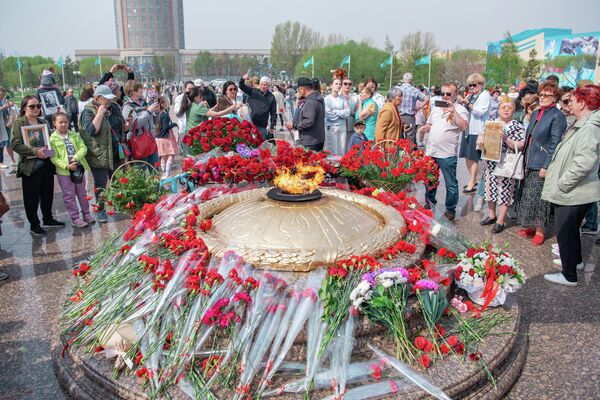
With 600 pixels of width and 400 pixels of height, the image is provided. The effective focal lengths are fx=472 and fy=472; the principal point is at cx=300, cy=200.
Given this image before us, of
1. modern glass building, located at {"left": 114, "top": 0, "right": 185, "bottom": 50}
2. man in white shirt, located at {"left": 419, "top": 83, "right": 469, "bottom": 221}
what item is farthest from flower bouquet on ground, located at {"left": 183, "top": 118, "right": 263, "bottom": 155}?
modern glass building, located at {"left": 114, "top": 0, "right": 185, "bottom": 50}

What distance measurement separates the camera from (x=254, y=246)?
3.58 metres

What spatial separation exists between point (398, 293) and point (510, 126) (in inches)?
156

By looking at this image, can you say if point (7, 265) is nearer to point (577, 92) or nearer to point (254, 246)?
point (254, 246)

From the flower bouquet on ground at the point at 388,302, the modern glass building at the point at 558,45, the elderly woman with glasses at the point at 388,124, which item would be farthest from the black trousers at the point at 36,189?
the modern glass building at the point at 558,45

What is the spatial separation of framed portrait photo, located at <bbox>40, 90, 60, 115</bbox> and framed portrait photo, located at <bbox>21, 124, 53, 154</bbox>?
4.57m

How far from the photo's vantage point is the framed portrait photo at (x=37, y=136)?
5.82 m

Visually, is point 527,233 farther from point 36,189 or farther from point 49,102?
point 49,102

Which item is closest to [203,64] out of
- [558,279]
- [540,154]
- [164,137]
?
[164,137]

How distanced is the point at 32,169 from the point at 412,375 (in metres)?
5.32

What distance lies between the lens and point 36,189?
611cm

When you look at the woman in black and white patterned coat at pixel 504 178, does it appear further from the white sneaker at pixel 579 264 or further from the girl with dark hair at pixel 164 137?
the girl with dark hair at pixel 164 137

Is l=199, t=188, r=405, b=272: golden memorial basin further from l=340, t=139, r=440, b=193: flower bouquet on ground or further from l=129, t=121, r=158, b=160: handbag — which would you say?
l=129, t=121, r=158, b=160: handbag

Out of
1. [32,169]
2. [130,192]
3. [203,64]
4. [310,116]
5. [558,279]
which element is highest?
[203,64]

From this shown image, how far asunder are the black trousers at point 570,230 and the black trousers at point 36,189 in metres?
6.01
